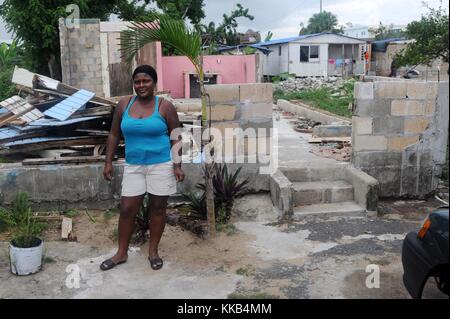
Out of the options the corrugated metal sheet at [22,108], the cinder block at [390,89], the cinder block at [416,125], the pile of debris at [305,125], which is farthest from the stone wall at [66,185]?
the pile of debris at [305,125]

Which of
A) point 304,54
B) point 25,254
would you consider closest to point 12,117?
point 25,254

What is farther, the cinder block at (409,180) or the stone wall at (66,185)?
the cinder block at (409,180)

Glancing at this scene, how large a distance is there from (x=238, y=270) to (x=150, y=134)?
5.08 feet

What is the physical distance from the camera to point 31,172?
5906 millimetres

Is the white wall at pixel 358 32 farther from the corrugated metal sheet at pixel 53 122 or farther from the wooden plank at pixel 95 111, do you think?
the corrugated metal sheet at pixel 53 122

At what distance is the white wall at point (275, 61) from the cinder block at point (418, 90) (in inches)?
1075

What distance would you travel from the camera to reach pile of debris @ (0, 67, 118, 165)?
20.9 feet

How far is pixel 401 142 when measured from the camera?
6754 millimetres

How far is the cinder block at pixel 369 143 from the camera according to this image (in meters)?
6.65

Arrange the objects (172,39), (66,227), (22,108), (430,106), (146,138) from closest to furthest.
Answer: (146,138), (172,39), (66,227), (430,106), (22,108)

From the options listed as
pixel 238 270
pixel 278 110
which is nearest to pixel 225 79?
pixel 278 110

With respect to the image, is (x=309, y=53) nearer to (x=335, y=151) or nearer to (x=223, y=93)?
(x=335, y=151)

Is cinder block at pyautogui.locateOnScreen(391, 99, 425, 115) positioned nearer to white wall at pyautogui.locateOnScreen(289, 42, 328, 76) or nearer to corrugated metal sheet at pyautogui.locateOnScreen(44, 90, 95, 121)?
corrugated metal sheet at pyautogui.locateOnScreen(44, 90, 95, 121)

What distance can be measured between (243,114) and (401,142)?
235 cm
